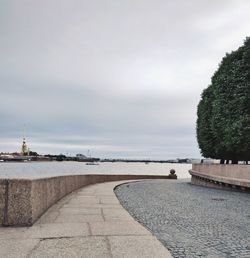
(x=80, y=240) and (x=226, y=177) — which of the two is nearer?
(x=80, y=240)

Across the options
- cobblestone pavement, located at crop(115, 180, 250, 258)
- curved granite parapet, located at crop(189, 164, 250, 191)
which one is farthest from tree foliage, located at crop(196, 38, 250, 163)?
cobblestone pavement, located at crop(115, 180, 250, 258)

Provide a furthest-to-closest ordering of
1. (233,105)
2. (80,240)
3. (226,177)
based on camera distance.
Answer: (233,105) < (226,177) < (80,240)

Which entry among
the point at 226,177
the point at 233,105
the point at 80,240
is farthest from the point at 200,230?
the point at 233,105

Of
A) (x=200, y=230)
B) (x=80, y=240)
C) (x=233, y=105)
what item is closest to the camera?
(x=80, y=240)

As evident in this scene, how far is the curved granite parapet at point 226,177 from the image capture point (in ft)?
80.4

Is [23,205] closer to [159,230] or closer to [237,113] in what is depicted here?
[159,230]

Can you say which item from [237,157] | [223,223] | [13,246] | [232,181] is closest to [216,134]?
[237,157]

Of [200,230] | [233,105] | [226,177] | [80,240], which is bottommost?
[200,230]

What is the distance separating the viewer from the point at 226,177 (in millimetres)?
28172

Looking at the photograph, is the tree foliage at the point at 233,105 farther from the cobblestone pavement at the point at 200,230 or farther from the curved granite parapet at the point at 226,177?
the cobblestone pavement at the point at 200,230

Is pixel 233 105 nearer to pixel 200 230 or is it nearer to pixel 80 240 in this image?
pixel 200 230

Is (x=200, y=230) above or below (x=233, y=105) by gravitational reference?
below

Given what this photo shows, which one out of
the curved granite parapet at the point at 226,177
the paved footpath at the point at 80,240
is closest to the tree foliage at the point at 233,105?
the curved granite parapet at the point at 226,177

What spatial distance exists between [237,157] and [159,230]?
96.7 feet
